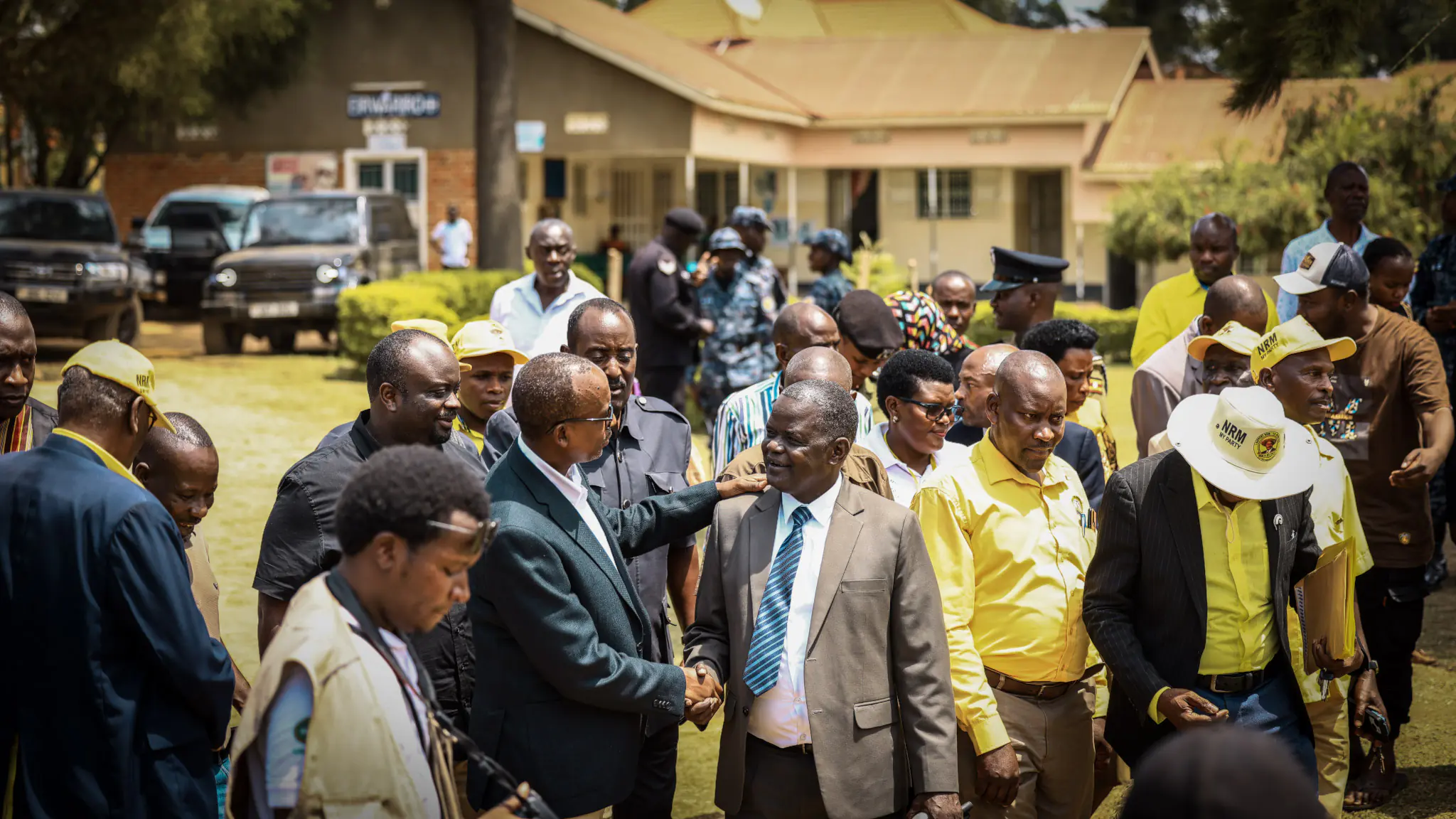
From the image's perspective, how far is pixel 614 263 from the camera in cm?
1889

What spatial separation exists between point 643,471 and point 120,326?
16.1 m

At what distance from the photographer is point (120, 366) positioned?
389 cm

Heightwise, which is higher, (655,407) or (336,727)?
(655,407)

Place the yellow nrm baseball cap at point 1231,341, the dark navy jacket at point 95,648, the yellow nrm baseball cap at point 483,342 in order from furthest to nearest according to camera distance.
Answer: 1. the yellow nrm baseball cap at point 1231,341
2. the yellow nrm baseball cap at point 483,342
3. the dark navy jacket at point 95,648

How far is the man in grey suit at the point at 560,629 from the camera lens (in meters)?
3.90

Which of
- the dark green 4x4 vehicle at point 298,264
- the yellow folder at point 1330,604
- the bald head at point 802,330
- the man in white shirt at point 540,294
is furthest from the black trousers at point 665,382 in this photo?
the dark green 4x4 vehicle at point 298,264

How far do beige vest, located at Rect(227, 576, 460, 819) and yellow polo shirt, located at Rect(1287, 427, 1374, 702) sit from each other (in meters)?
3.03

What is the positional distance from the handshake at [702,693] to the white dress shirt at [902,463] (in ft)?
4.03

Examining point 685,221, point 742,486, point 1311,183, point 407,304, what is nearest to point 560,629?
point 742,486

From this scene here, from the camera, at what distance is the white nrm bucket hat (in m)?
4.34

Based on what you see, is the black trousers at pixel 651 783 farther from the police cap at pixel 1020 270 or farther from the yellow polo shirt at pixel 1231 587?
the police cap at pixel 1020 270

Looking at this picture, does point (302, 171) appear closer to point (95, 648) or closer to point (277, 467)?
point (277, 467)

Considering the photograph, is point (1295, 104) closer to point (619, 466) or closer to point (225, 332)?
point (225, 332)

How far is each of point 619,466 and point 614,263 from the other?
1388cm
